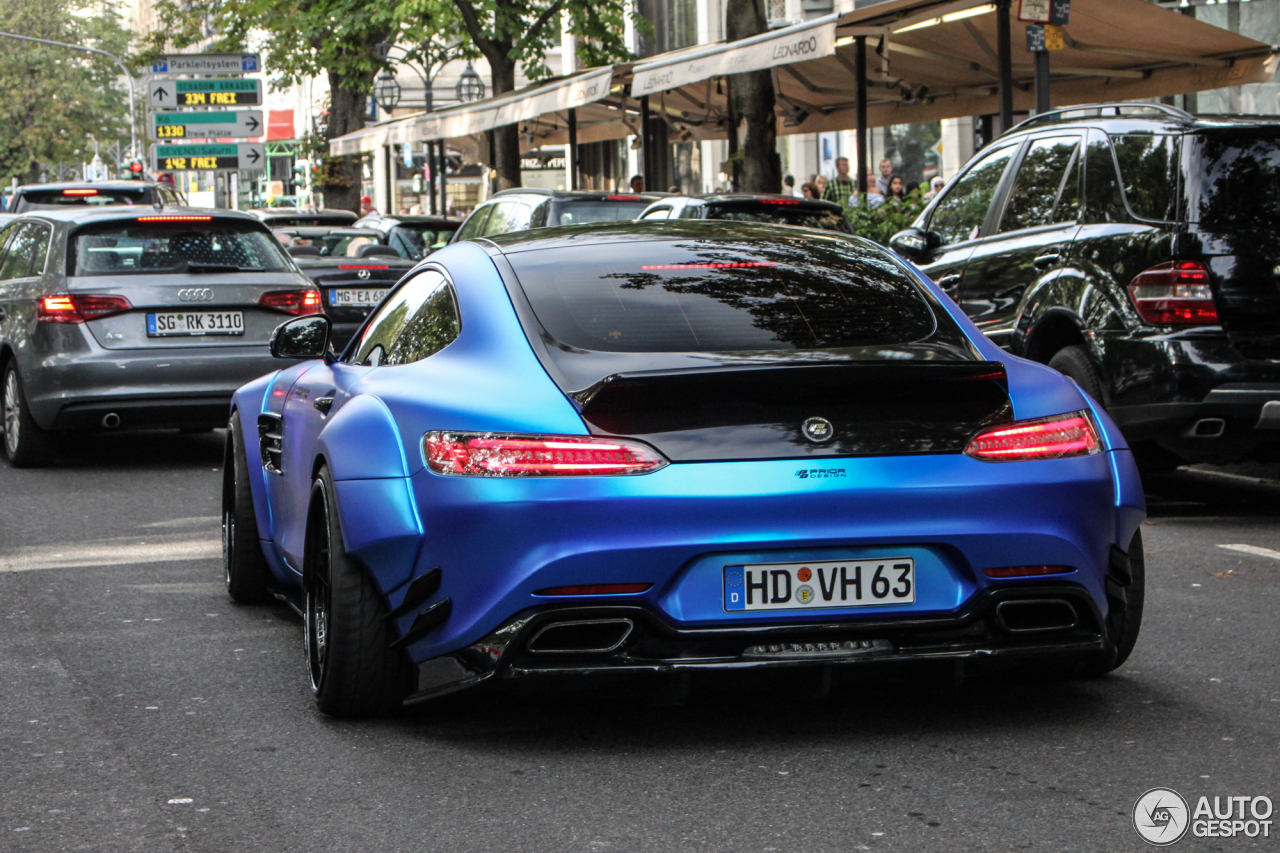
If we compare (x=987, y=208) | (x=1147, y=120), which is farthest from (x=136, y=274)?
(x=1147, y=120)

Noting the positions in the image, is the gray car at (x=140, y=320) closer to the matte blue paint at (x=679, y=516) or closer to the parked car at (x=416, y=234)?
the matte blue paint at (x=679, y=516)

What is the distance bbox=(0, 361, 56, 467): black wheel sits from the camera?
38.4 feet

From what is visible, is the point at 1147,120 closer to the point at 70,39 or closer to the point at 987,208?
the point at 987,208

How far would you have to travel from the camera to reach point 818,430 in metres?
4.54

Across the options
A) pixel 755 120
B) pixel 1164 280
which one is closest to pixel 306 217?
pixel 755 120

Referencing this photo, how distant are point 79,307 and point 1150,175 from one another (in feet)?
20.9

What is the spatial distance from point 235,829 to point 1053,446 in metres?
2.18

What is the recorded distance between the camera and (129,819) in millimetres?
4254

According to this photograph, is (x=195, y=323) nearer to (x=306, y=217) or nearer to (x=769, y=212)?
(x=769, y=212)

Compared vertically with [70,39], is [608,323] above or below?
below

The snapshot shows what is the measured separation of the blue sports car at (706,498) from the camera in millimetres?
4438

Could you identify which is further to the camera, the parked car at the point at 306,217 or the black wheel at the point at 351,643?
the parked car at the point at 306,217

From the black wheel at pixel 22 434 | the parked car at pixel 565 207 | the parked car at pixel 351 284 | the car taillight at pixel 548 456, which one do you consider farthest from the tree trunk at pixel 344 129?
the car taillight at pixel 548 456

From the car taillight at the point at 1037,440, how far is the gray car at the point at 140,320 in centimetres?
760
